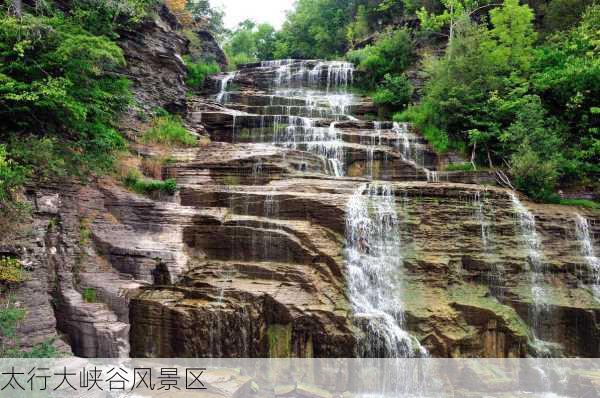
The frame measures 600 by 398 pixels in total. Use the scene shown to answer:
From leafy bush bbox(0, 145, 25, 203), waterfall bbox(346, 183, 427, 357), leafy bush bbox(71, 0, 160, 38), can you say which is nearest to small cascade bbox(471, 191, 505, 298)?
waterfall bbox(346, 183, 427, 357)

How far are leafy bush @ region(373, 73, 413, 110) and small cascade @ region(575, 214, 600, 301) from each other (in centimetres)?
1196

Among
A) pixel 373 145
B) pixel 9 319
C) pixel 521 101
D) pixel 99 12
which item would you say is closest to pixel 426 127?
pixel 373 145

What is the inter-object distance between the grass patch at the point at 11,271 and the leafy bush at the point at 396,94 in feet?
61.4

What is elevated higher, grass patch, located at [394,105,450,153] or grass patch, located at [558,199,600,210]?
grass patch, located at [394,105,450,153]

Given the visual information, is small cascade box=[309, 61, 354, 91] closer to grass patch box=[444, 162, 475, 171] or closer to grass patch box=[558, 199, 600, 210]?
grass patch box=[444, 162, 475, 171]

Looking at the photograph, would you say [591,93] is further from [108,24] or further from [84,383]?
[84,383]

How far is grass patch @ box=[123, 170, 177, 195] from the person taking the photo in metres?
13.6

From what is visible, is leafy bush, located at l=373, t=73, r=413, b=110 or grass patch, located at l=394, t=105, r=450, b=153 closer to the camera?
grass patch, located at l=394, t=105, r=450, b=153

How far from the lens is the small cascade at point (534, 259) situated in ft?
37.9

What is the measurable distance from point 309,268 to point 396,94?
14.9m

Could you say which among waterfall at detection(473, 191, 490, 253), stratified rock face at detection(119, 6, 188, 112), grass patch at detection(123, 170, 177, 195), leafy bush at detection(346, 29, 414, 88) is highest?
leafy bush at detection(346, 29, 414, 88)

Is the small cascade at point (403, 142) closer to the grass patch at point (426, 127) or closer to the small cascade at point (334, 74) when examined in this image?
the grass patch at point (426, 127)

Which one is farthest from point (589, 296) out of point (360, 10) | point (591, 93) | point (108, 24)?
point (360, 10)

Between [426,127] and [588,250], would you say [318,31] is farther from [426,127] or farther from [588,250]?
[588,250]
